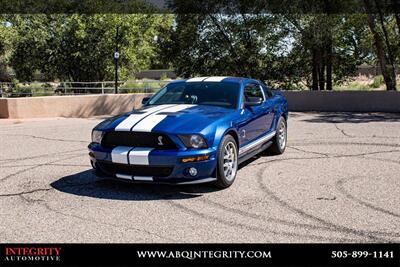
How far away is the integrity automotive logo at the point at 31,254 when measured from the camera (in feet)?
11.9

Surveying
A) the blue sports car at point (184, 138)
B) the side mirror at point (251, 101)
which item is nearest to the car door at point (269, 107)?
the blue sports car at point (184, 138)

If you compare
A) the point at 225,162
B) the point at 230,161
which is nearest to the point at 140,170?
the point at 225,162

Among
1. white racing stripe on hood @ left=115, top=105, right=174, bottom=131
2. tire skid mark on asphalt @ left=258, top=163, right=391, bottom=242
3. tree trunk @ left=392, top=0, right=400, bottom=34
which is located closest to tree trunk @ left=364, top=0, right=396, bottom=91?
tree trunk @ left=392, top=0, right=400, bottom=34

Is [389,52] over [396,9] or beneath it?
beneath

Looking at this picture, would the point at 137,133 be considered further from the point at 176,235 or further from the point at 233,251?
the point at 233,251

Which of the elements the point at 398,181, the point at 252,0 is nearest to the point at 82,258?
the point at 398,181

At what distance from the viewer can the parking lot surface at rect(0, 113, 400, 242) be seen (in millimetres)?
4215

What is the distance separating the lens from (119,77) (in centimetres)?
3014

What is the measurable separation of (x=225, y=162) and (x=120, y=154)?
1.35 meters

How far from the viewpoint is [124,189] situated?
580 cm

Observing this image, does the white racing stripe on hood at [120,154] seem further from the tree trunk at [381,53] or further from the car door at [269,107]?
the tree trunk at [381,53]

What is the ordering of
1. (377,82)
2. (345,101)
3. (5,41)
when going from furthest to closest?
1. (377,82)
2. (5,41)
3. (345,101)

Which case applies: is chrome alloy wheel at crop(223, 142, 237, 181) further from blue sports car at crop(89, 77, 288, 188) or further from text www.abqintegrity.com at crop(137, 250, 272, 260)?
text www.abqintegrity.com at crop(137, 250, 272, 260)

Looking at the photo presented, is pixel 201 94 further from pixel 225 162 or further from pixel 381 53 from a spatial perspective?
pixel 381 53
